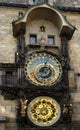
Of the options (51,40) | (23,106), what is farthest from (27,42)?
(23,106)

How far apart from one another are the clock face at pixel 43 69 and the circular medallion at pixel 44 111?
20.2 inches

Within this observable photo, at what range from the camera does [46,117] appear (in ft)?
37.2

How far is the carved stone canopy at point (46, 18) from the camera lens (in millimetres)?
12078

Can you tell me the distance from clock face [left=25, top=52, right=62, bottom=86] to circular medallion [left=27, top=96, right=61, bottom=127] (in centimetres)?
51

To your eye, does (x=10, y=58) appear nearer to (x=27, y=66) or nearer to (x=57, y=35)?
(x=27, y=66)

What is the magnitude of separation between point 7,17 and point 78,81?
2.84 m

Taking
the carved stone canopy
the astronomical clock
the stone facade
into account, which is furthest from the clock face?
the carved stone canopy

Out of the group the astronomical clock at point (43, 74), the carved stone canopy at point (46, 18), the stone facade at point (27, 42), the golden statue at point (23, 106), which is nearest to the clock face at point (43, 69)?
the astronomical clock at point (43, 74)

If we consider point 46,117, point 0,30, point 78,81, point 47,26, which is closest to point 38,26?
point 47,26

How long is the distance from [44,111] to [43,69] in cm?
121

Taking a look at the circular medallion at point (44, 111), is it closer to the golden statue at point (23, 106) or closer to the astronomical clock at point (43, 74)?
the astronomical clock at point (43, 74)

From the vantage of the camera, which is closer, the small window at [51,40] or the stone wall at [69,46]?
the stone wall at [69,46]

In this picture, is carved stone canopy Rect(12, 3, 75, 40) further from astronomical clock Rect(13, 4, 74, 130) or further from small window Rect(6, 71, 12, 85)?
small window Rect(6, 71, 12, 85)

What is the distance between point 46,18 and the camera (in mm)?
12727
